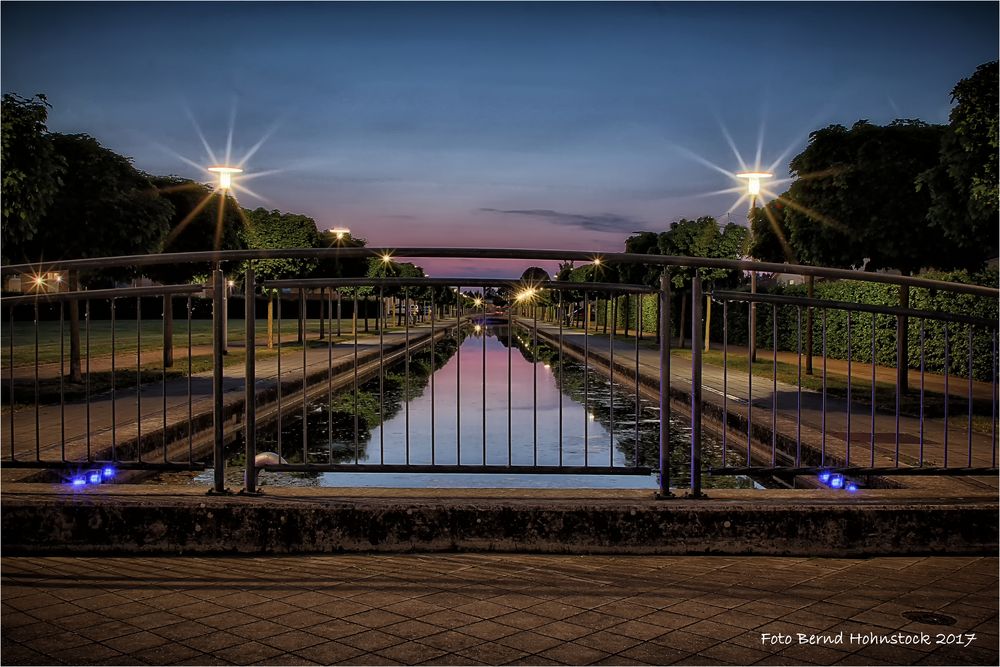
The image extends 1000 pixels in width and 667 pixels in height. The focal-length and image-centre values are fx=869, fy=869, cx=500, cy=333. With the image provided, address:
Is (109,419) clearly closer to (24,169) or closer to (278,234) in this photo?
(24,169)

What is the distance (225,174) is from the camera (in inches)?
653

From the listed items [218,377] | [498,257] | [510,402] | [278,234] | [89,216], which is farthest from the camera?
[278,234]

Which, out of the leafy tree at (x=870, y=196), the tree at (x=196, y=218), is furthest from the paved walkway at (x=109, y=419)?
the leafy tree at (x=870, y=196)

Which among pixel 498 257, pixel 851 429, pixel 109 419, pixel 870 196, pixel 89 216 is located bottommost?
pixel 851 429

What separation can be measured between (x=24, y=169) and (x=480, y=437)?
237 inches

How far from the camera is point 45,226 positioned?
40.7 feet

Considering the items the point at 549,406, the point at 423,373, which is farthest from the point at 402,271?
the point at 549,406

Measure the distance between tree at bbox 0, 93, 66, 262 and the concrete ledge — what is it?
631cm

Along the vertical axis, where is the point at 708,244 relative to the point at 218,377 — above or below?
above

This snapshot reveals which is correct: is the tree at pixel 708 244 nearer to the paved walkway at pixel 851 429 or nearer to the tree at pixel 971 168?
the paved walkway at pixel 851 429

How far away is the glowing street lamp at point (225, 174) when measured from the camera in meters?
16.5

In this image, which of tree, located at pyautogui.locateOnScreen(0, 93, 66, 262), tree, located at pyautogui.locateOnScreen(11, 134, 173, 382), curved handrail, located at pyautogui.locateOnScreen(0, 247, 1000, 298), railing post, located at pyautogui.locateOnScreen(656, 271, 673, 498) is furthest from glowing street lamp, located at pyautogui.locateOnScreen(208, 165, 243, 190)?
railing post, located at pyautogui.locateOnScreen(656, 271, 673, 498)

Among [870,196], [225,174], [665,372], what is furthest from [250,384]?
[225,174]

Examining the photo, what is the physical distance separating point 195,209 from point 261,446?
28.4 ft
